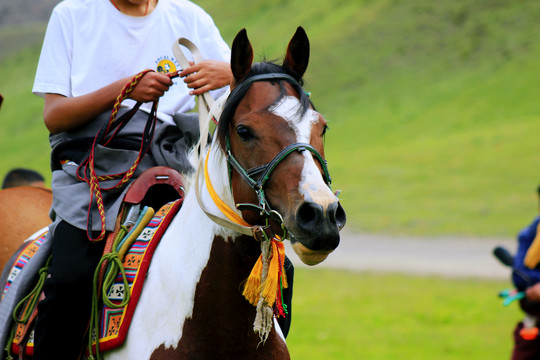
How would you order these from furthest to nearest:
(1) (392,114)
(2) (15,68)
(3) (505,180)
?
(2) (15,68), (1) (392,114), (3) (505,180)

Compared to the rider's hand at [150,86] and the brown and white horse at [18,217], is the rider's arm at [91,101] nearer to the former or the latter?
the rider's hand at [150,86]

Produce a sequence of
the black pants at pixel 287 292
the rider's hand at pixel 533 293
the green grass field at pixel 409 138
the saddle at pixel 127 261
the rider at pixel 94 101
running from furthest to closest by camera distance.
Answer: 1. the green grass field at pixel 409 138
2. the rider's hand at pixel 533 293
3. the black pants at pixel 287 292
4. the rider at pixel 94 101
5. the saddle at pixel 127 261

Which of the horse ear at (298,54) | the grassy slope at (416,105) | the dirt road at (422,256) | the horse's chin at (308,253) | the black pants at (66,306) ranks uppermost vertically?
the grassy slope at (416,105)

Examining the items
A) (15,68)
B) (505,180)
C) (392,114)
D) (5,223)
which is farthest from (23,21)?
(5,223)

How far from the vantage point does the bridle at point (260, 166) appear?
2.51 m

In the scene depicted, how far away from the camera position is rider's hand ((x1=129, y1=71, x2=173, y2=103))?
3.14 metres

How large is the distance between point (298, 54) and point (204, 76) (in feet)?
1.65

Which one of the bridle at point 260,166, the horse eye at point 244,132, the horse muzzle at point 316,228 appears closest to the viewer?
the horse muzzle at point 316,228

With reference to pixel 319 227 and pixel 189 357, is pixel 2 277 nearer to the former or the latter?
pixel 189 357

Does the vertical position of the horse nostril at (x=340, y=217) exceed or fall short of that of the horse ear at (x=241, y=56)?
it falls short

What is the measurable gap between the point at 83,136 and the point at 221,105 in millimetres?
920

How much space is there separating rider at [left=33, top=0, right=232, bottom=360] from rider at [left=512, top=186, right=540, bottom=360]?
3.51 meters

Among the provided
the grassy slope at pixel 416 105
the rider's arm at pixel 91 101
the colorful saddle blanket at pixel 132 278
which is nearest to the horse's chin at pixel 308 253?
the colorful saddle blanket at pixel 132 278

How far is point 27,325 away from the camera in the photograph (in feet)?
10.9
